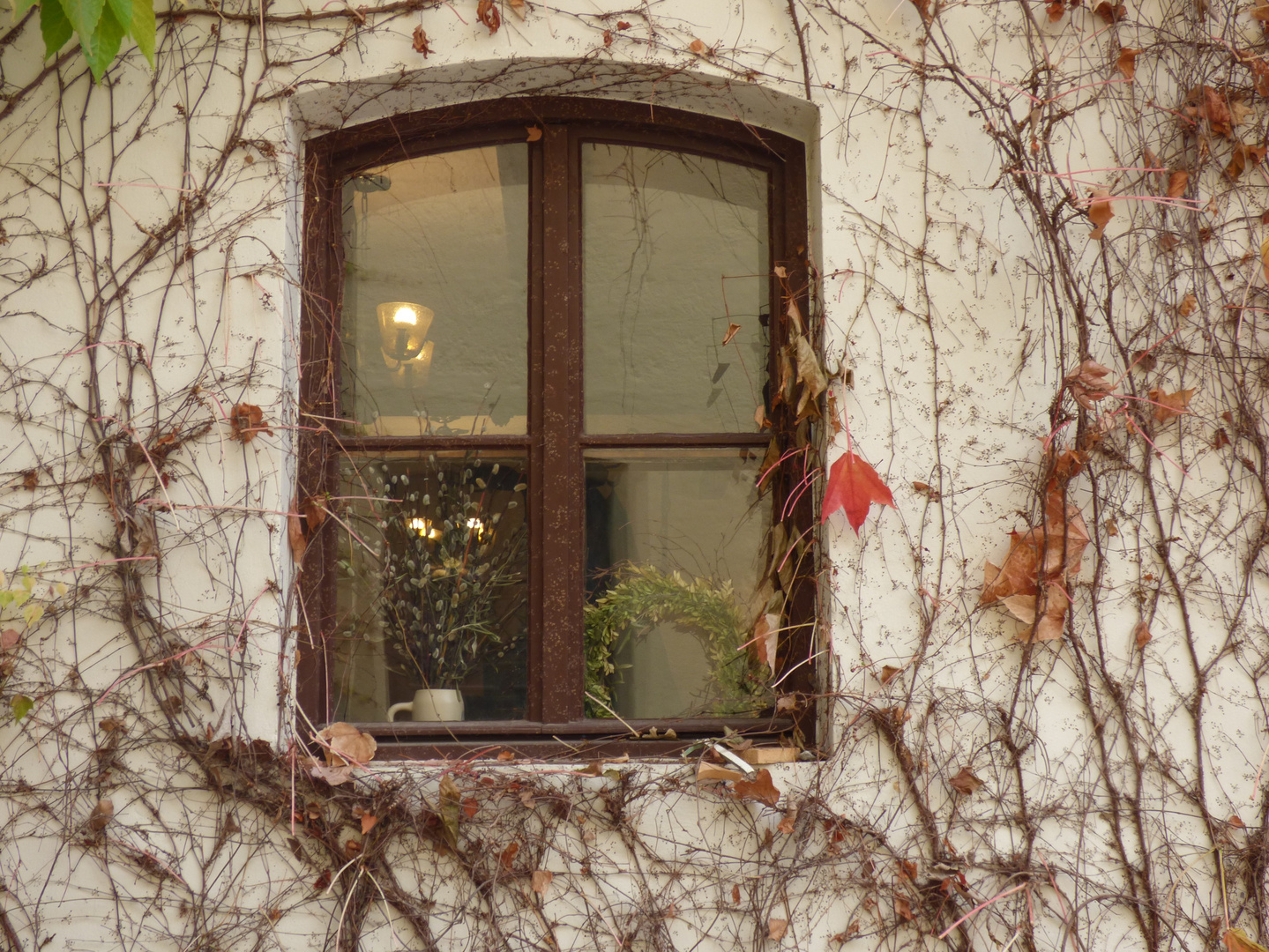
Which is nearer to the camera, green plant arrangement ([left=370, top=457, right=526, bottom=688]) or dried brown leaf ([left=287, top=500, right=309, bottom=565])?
dried brown leaf ([left=287, top=500, right=309, bottom=565])

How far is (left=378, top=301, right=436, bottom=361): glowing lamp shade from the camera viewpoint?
2420 millimetres

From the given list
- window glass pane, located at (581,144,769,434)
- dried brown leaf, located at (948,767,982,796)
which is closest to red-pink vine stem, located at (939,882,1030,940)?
dried brown leaf, located at (948,767,982,796)

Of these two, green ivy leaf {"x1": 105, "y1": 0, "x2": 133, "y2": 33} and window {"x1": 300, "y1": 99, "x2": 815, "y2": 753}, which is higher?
green ivy leaf {"x1": 105, "y1": 0, "x2": 133, "y2": 33}

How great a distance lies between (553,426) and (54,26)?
1.37 metres

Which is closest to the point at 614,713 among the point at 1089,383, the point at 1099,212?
the point at 1089,383

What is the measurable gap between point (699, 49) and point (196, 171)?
1.20m

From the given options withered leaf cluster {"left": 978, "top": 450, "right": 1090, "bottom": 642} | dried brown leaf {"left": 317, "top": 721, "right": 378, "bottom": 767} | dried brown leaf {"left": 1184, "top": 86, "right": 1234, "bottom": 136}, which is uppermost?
dried brown leaf {"left": 1184, "top": 86, "right": 1234, "bottom": 136}

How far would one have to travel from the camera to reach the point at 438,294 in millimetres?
2449

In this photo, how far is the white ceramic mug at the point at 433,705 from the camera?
2.29 meters

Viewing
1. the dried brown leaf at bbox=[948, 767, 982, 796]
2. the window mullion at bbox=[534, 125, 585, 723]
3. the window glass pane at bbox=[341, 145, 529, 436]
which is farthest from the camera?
the window glass pane at bbox=[341, 145, 529, 436]

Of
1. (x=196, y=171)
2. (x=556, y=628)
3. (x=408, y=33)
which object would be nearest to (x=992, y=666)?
(x=556, y=628)

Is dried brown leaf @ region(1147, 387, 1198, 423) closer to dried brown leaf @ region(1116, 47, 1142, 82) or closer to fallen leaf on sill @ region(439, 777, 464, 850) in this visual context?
dried brown leaf @ region(1116, 47, 1142, 82)

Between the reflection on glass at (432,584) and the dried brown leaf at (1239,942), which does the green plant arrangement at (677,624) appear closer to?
the reflection on glass at (432,584)

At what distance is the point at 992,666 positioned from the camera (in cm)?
213
